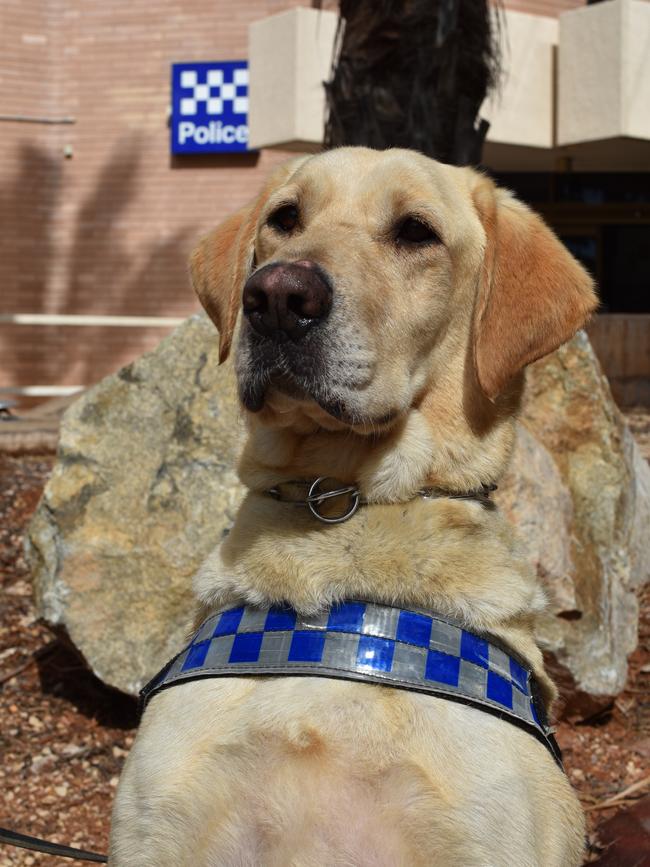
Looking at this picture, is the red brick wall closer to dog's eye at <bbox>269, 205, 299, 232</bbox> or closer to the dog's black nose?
dog's eye at <bbox>269, 205, 299, 232</bbox>

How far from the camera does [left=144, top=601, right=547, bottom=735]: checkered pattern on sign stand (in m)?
2.28

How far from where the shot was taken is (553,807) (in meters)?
2.30

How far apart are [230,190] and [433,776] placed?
43.6 ft

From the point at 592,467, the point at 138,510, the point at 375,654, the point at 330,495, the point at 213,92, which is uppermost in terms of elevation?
the point at 213,92

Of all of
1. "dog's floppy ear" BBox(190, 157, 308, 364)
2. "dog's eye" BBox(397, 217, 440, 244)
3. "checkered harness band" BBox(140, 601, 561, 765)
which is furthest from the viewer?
"dog's floppy ear" BBox(190, 157, 308, 364)

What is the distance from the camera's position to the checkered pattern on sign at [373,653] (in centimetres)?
228

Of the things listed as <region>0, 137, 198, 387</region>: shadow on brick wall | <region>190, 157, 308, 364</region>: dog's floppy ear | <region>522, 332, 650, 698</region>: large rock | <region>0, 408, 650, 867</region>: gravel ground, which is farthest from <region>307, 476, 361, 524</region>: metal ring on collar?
<region>0, 137, 198, 387</region>: shadow on brick wall

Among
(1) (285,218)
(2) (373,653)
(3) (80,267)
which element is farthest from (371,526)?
(3) (80,267)

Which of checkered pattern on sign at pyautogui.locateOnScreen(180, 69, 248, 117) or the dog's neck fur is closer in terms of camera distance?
the dog's neck fur

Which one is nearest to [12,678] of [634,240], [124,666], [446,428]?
[124,666]

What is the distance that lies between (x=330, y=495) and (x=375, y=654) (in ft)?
1.43

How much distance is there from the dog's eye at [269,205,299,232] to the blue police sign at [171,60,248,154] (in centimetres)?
1171

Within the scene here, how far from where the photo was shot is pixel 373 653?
90.5 inches

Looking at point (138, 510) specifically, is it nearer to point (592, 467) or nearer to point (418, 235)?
point (592, 467)
